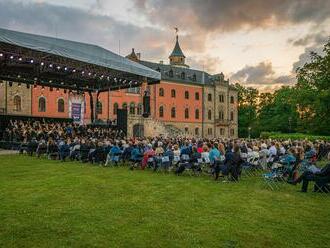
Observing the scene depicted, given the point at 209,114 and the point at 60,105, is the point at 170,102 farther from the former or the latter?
the point at 60,105

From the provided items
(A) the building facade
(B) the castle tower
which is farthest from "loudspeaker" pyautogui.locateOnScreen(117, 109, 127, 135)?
(B) the castle tower

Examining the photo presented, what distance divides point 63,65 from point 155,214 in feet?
56.4

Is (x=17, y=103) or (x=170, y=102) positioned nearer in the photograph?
(x=17, y=103)

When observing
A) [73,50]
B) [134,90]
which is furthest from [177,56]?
[73,50]

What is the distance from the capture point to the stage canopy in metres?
19.1

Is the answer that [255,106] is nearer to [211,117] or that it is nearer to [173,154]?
[211,117]

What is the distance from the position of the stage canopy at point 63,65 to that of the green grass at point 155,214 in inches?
381

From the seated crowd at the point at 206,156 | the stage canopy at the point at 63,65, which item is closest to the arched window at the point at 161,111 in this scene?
the stage canopy at the point at 63,65

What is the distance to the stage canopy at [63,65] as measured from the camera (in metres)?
19.1

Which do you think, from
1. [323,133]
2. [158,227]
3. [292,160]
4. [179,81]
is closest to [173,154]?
[292,160]

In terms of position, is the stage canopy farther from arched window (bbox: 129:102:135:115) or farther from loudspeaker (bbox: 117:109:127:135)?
arched window (bbox: 129:102:135:115)

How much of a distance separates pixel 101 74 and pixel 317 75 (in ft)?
72.8

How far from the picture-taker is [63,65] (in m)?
22.4

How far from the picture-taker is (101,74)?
84.0 ft
